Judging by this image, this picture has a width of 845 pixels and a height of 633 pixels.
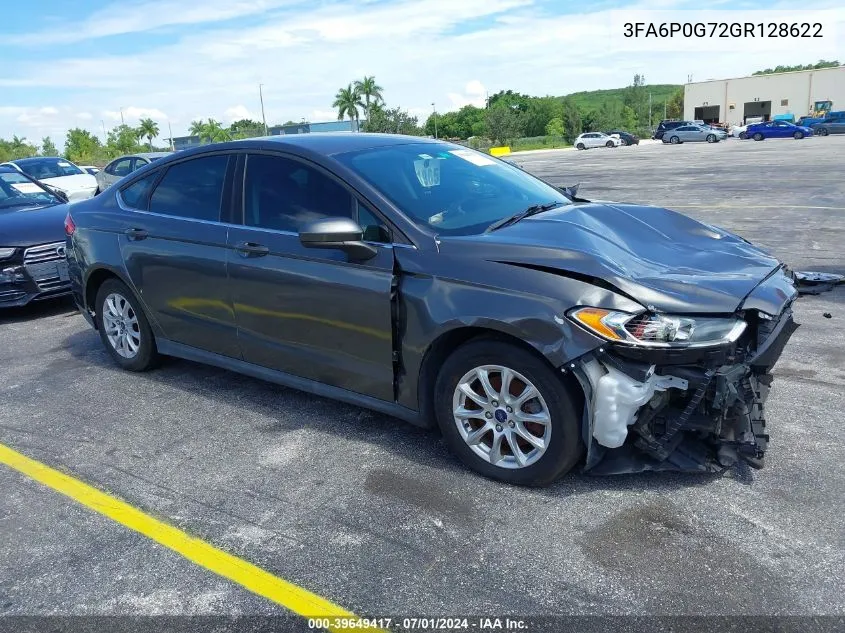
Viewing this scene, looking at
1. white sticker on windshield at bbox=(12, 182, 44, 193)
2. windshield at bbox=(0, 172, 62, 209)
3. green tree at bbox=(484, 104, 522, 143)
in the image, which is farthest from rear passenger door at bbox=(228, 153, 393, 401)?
green tree at bbox=(484, 104, 522, 143)

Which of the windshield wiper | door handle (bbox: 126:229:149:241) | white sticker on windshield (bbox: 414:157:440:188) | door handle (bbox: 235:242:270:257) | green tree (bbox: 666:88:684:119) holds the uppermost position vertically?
green tree (bbox: 666:88:684:119)

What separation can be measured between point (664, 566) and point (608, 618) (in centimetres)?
41

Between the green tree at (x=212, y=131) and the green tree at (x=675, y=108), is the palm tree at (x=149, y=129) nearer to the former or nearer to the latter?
the green tree at (x=212, y=131)

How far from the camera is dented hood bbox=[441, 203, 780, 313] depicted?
316 centimetres

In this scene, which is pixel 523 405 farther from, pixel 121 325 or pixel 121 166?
pixel 121 166

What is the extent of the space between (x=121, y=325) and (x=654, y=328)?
4.07 metres

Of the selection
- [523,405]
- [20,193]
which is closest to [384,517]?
[523,405]

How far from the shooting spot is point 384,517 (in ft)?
10.8

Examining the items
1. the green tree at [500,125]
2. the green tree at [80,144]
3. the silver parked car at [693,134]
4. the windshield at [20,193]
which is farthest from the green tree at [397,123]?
the windshield at [20,193]

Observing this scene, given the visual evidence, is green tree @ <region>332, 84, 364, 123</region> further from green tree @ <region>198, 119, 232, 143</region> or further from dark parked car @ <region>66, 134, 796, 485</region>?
dark parked car @ <region>66, 134, 796, 485</region>

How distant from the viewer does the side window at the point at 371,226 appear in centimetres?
372

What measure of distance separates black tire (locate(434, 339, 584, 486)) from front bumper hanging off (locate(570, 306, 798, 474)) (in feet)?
0.29

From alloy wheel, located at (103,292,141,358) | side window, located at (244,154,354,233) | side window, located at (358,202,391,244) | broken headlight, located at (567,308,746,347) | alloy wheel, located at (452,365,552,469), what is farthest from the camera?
alloy wheel, located at (103,292,141,358)

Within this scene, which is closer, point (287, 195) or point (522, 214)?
point (522, 214)
